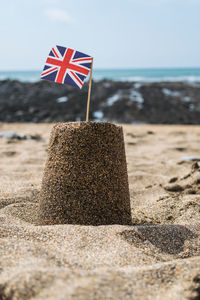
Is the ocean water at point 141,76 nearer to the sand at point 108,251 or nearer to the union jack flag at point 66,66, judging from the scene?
the sand at point 108,251

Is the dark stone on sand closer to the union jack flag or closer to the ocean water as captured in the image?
the union jack flag

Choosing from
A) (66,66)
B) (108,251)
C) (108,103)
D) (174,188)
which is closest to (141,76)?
(108,103)

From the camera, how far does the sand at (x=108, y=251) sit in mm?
1404

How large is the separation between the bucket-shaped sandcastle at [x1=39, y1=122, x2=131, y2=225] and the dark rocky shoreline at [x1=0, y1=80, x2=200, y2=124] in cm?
638

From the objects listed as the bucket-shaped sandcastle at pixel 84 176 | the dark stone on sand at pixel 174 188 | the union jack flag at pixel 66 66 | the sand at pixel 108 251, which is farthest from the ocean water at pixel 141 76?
the bucket-shaped sandcastle at pixel 84 176

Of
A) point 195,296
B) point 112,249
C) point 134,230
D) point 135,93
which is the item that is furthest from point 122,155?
point 135,93

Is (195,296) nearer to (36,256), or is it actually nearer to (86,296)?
(86,296)

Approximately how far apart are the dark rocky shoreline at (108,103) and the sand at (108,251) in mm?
5763

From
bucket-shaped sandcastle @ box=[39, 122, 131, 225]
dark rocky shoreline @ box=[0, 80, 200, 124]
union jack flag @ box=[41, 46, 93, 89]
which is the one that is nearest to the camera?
bucket-shaped sandcastle @ box=[39, 122, 131, 225]

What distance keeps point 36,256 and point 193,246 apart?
101 cm

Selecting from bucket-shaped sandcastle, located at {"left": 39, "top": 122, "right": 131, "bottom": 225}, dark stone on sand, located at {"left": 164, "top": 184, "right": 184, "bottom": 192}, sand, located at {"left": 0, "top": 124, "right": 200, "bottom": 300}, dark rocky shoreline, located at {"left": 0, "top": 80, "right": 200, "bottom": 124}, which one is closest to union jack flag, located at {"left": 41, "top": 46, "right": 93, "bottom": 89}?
bucket-shaped sandcastle, located at {"left": 39, "top": 122, "right": 131, "bottom": 225}

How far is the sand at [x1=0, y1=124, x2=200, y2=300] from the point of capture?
4.61 feet

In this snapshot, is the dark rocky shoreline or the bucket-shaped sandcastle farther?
the dark rocky shoreline

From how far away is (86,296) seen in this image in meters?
1.32
